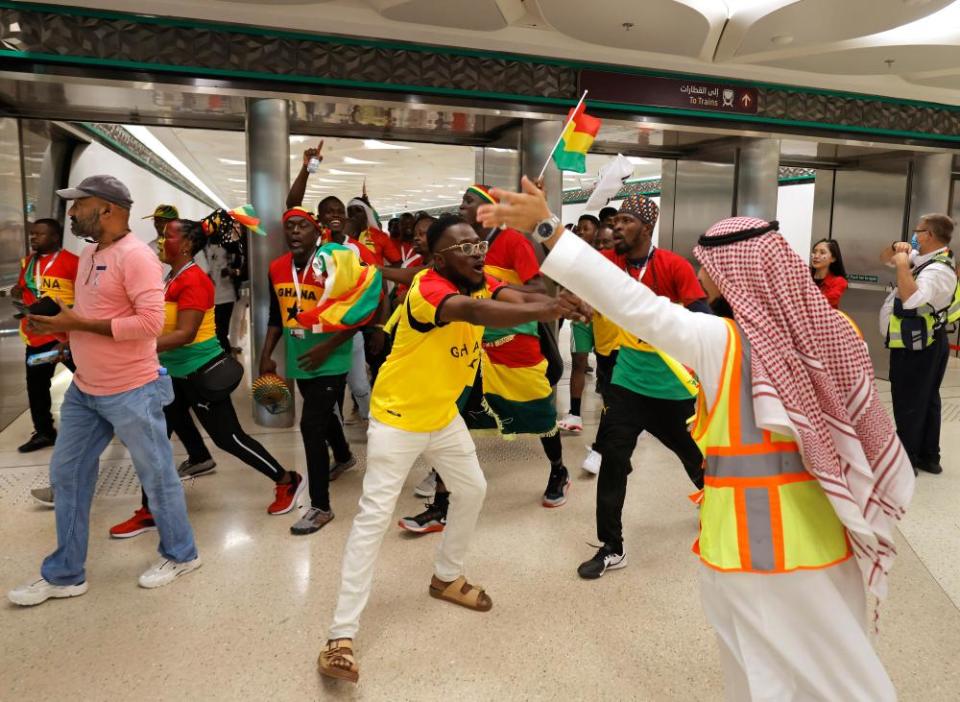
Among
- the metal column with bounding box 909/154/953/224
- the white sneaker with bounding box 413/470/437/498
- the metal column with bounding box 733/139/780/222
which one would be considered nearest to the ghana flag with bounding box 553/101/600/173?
the white sneaker with bounding box 413/470/437/498

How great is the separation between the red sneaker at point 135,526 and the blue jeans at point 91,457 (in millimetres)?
573

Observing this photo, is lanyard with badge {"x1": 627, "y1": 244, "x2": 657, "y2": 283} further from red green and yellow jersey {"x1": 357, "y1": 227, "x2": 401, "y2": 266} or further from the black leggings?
red green and yellow jersey {"x1": 357, "y1": 227, "x2": 401, "y2": 266}

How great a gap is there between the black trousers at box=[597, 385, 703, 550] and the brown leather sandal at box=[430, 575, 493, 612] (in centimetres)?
70

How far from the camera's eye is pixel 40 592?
116 inches

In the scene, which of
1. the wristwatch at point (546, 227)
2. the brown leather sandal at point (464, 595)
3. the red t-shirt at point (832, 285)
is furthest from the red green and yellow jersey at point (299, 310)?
the red t-shirt at point (832, 285)

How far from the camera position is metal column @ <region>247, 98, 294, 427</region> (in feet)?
Result: 18.3

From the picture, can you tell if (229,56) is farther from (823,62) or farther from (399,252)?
(823,62)

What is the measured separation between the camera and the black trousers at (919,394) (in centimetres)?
473

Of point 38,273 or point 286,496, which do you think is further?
point 38,273

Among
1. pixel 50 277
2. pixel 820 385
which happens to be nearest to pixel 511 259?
pixel 820 385

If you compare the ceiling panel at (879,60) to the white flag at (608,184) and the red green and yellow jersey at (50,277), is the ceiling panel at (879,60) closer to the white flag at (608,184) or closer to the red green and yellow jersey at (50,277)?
the white flag at (608,184)

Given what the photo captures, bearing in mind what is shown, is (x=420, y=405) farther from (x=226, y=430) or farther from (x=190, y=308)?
(x=226, y=430)

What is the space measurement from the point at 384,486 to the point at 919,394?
4091 mm

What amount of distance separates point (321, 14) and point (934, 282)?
467 cm
